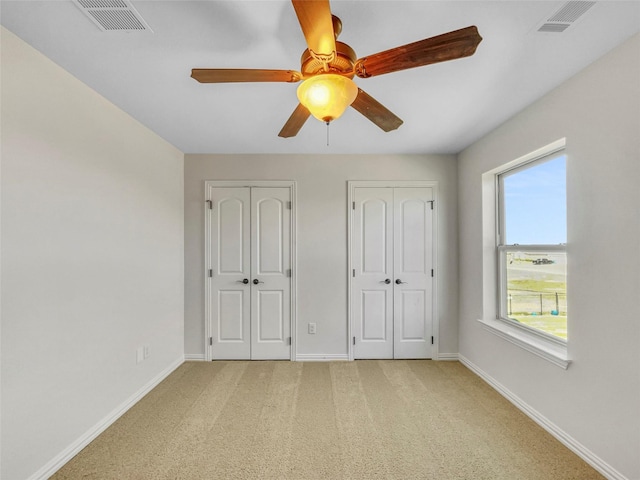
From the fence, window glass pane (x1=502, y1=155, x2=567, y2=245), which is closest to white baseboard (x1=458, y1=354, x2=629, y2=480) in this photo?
the fence

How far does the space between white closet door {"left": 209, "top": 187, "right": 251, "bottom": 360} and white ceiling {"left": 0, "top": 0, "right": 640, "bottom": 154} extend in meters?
1.05

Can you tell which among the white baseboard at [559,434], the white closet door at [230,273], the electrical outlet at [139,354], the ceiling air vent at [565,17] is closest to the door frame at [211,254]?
the white closet door at [230,273]

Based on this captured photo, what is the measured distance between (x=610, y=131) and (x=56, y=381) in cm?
351

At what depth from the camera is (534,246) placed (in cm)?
246

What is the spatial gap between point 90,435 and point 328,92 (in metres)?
2.63

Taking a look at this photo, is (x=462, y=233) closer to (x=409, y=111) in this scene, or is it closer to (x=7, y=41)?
(x=409, y=111)

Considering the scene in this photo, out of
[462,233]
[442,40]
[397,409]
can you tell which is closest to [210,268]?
[397,409]

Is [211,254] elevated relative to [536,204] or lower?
lower

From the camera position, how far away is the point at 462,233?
11.3ft

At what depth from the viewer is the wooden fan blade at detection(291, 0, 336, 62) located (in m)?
0.97

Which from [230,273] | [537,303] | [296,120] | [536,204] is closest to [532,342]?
[537,303]

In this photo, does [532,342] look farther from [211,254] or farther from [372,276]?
[211,254]

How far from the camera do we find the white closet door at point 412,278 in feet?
11.6

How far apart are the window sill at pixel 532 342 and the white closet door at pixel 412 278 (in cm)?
73
